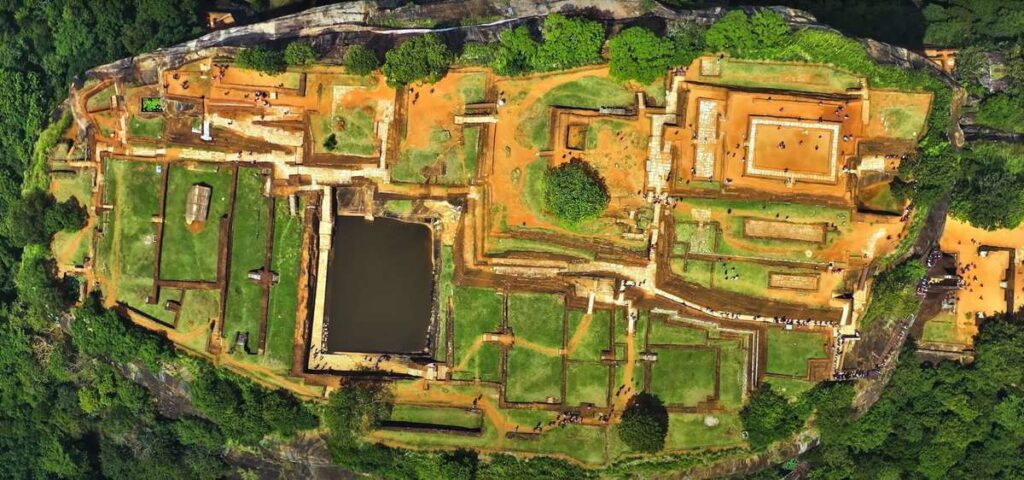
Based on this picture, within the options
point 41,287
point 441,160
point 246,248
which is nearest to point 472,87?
point 441,160

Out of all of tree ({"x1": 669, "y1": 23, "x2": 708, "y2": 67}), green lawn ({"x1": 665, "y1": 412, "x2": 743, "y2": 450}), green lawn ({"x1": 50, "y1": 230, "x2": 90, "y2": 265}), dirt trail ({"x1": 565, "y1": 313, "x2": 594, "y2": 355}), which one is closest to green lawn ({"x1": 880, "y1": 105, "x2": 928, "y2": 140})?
tree ({"x1": 669, "y1": 23, "x2": 708, "y2": 67})

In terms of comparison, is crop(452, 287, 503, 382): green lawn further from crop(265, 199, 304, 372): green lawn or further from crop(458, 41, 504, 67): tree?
crop(458, 41, 504, 67): tree

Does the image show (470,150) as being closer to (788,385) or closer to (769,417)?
(769,417)

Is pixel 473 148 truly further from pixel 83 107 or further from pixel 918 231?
pixel 918 231

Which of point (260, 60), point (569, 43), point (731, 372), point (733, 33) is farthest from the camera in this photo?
point (731, 372)

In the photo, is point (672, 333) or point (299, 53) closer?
point (299, 53)

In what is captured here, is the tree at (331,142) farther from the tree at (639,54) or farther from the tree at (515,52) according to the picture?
the tree at (639,54)
